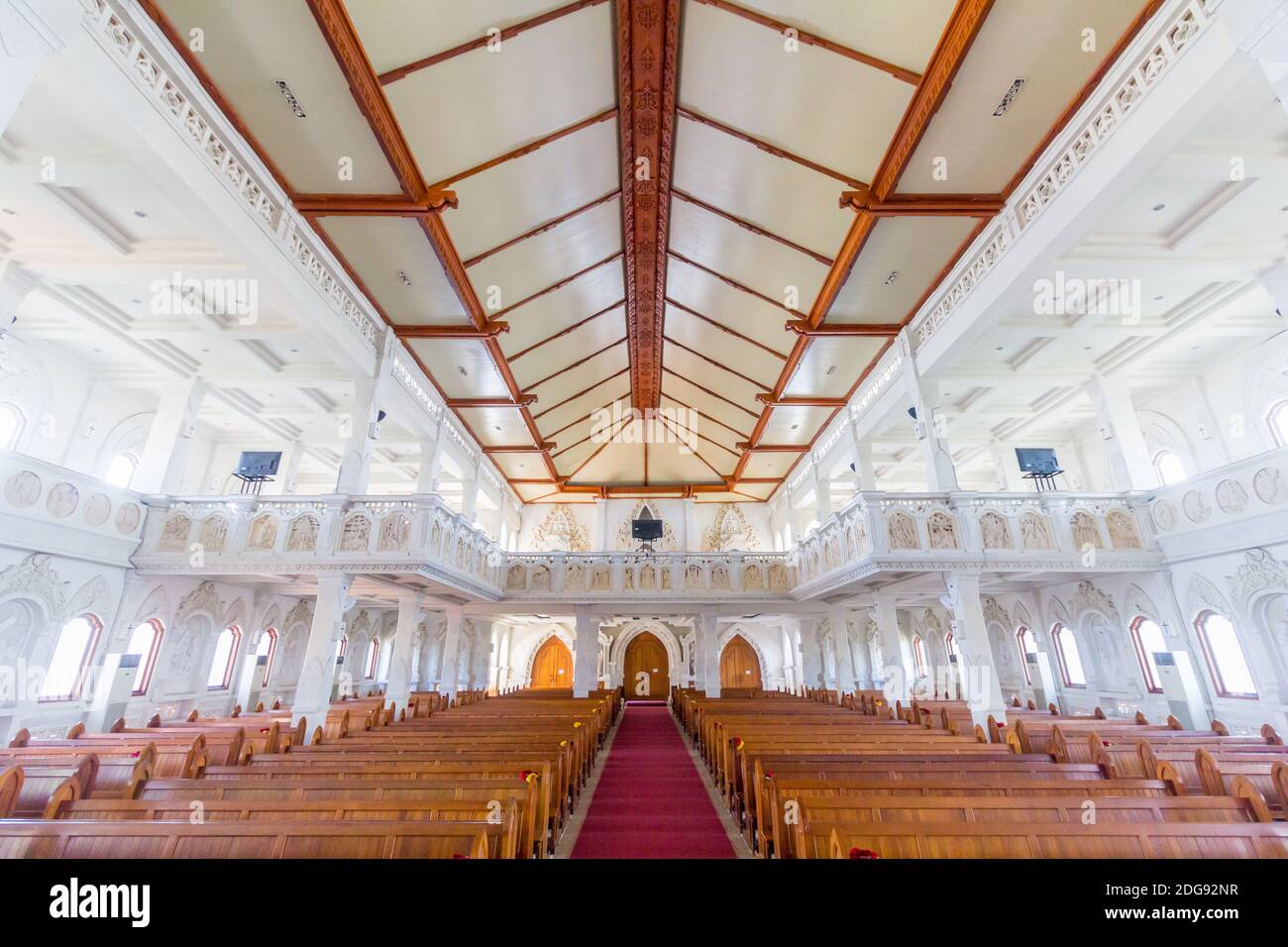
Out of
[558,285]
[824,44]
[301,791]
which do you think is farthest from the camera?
[558,285]

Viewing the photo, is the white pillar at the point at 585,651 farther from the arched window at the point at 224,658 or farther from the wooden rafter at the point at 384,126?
the wooden rafter at the point at 384,126

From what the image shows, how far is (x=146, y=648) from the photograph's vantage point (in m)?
10.6

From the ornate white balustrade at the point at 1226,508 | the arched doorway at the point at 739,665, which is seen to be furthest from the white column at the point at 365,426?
the arched doorway at the point at 739,665

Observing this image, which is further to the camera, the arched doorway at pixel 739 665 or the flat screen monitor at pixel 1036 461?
the arched doorway at pixel 739 665

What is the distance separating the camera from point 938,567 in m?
9.41

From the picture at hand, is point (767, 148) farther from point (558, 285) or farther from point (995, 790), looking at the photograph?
point (995, 790)

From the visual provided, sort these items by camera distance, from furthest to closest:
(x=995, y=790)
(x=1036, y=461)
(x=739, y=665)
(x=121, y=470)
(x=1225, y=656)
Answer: (x=739, y=665), (x=1036, y=461), (x=121, y=470), (x=1225, y=656), (x=995, y=790)

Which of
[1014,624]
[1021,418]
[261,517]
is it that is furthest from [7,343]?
[1014,624]

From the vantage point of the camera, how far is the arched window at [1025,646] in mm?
14156

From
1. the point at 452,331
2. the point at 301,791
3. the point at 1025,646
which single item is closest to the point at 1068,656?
the point at 1025,646

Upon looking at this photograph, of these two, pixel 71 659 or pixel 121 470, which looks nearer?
pixel 71 659

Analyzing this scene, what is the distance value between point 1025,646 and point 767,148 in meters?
14.4

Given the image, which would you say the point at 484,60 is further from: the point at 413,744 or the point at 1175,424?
the point at 1175,424

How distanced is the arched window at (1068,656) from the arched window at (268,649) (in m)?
19.9
